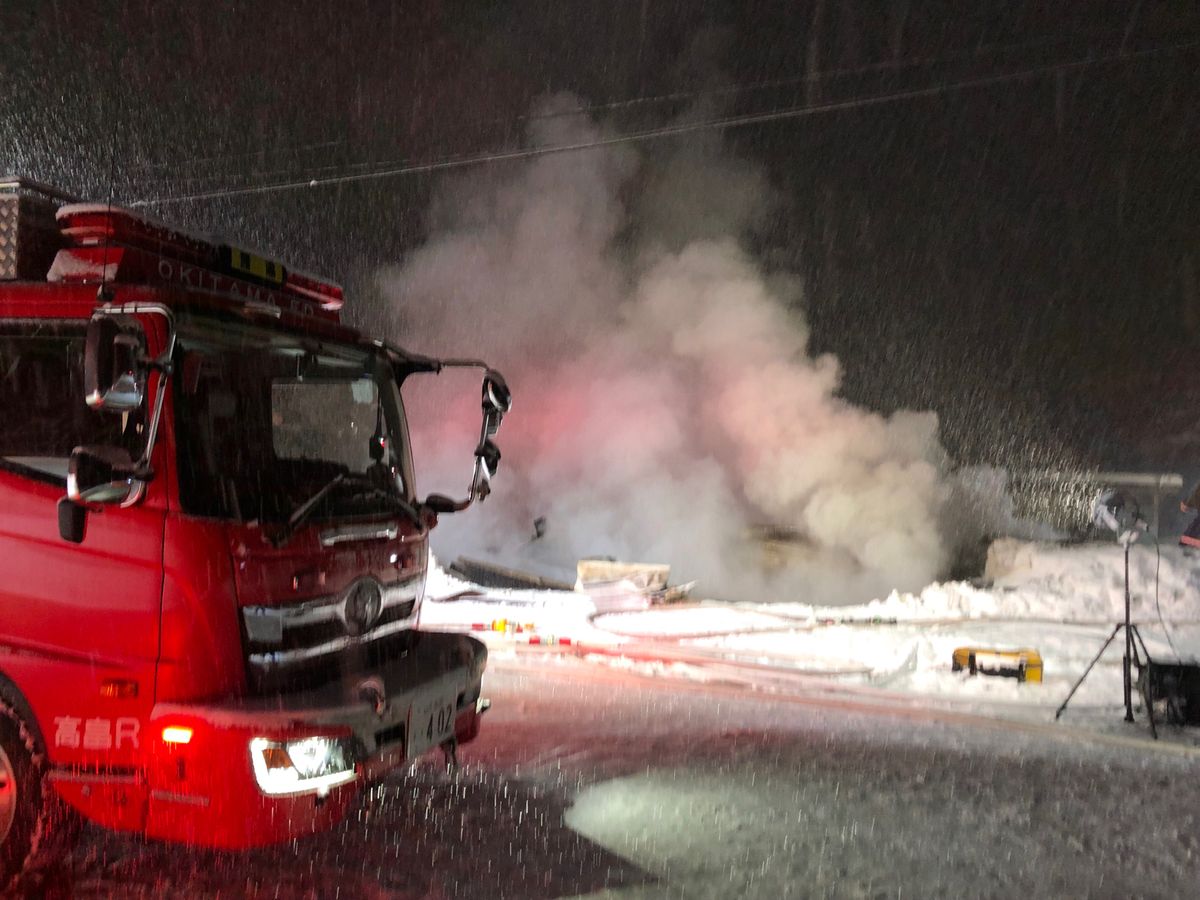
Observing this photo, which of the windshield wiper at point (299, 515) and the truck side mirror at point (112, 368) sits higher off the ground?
the truck side mirror at point (112, 368)

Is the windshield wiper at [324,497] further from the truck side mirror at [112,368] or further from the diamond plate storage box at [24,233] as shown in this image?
the diamond plate storage box at [24,233]

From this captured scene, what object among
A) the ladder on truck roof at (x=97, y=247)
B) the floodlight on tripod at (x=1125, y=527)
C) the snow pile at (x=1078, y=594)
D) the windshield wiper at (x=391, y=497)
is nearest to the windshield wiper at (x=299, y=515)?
the windshield wiper at (x=391, y=497)

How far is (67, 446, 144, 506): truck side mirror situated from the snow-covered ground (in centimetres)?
571

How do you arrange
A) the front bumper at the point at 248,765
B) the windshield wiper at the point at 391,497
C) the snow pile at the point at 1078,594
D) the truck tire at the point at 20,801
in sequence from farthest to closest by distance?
the snow pile at the point at 1078,594
the windshield wiper at the point at 391,497
the truck tire at the point at 20,801
the front bumper at the point at 248,765

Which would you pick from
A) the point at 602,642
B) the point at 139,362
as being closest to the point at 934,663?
the point at 602,642

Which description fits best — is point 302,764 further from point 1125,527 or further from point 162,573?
point 1125,527

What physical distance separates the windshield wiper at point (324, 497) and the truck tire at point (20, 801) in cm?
116

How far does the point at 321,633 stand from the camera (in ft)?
11.3

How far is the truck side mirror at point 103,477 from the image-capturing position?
2.89 m

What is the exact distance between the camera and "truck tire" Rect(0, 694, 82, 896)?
318 centimetres

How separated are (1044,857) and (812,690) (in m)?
3.26

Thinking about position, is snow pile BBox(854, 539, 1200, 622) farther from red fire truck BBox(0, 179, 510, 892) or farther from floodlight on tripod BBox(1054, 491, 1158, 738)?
red fire truck BBox(0, 179, 510, 892)

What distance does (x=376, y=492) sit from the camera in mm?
3834

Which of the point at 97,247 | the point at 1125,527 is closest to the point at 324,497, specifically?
the point at 97,247
